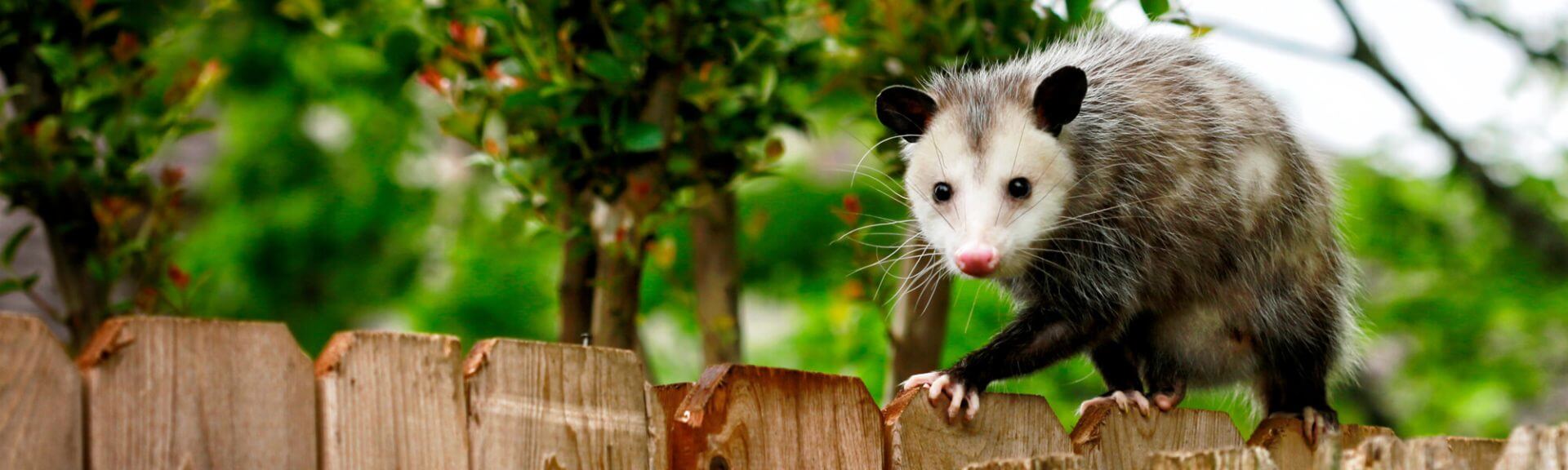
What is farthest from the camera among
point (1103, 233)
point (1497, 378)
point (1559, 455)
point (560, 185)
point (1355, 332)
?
point (1497, 378)

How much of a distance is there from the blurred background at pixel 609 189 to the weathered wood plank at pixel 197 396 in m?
0.69

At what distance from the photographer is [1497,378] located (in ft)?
17.9

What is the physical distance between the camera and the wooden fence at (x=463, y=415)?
4.30ft

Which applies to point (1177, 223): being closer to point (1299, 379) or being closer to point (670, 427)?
point (1299, 379)

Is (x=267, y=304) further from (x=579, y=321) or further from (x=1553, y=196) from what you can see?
(x=1553, y=196)

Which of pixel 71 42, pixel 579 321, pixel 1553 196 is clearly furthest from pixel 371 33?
pixel 1553 196

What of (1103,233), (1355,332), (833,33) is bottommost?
(1355,332)

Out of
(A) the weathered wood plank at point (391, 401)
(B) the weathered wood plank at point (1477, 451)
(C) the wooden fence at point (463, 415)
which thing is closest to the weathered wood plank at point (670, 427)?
(C) the wooden fence at point (463, 415)

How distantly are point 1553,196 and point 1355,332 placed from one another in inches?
145

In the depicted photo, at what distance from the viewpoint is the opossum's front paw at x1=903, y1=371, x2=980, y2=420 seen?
75.0 inches

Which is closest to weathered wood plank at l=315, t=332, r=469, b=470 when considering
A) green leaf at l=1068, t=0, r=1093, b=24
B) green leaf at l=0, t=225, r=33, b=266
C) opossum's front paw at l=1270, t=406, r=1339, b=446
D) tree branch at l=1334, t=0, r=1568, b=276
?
green leaf at l=1068, t=0, r=1093, b=24

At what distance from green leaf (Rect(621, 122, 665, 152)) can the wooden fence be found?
2.37ft

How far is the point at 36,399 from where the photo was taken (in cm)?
127

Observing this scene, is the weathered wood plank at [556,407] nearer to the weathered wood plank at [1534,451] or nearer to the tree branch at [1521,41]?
the weathered wood plank at [1534,451]
